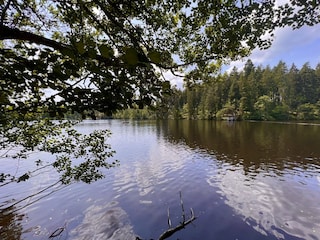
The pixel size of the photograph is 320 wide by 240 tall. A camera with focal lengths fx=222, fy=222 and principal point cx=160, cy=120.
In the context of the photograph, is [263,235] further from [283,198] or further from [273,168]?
[273,168]

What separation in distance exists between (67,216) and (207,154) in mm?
15173

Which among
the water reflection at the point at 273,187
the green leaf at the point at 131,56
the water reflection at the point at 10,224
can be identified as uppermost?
the green leaf at the point at 131,56

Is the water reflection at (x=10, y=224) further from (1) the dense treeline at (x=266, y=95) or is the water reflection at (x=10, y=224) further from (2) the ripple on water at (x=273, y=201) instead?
(1) the dense treeline at (x=266, y=95)

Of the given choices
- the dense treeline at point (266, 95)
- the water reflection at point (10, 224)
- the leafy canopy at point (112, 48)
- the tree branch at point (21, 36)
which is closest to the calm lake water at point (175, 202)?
the water reflection at point (10, 224)

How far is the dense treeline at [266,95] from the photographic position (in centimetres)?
7156

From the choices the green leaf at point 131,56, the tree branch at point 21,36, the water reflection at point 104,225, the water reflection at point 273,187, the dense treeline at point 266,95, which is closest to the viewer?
the green leaf at point 131,56

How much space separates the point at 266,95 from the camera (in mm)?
79250

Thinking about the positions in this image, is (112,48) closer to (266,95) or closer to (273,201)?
(273,201)

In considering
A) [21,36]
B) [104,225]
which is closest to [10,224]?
[104,225]

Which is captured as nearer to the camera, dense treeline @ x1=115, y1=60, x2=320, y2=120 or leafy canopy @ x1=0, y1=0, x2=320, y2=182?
leafy canopy @ x1=0, y1=0, x2=320, y2=182

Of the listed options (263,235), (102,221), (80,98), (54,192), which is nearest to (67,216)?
(102,221)

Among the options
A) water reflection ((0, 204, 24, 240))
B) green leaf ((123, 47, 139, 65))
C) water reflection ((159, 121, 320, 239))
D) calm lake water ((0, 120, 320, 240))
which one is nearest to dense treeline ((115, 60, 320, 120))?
water reflection ((159, 121, 320, 239))

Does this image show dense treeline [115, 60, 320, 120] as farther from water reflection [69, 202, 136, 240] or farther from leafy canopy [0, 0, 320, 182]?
leafy canopy [0, 0, 320, 182]

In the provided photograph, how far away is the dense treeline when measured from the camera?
7156 cm
